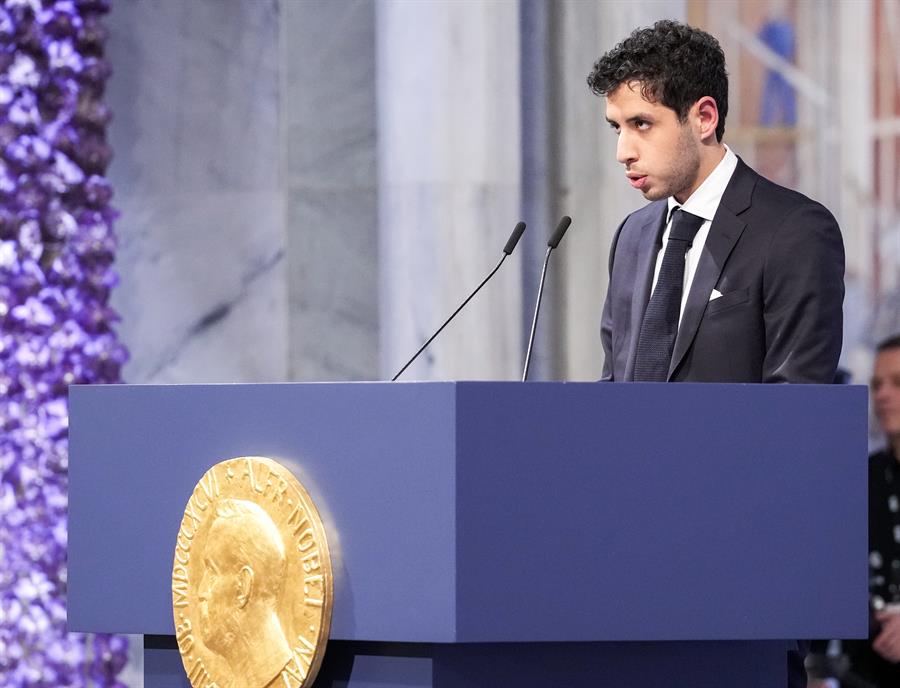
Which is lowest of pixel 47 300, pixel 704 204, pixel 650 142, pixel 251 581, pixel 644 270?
pixel 251 581

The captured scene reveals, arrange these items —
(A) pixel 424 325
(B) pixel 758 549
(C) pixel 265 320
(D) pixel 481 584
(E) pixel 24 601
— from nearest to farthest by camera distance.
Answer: (D) pixel 481 584, (B) pixel 758 549, (E) pixel 24 601, (A) pixel 424 325, (C) pixel 265 320

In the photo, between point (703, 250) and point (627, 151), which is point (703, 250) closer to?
point (703, 250)

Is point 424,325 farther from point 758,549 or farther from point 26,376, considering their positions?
point 758,549

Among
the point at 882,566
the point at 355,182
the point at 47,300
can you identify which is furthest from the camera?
the point at 355,182

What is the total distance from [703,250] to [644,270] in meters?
0.14

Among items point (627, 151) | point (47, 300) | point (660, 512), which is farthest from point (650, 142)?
point (47, 300)

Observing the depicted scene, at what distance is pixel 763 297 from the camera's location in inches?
102

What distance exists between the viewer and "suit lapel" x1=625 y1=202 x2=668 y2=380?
2.72m

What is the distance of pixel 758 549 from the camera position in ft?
6.84

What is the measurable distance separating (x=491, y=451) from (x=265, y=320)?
3691mm

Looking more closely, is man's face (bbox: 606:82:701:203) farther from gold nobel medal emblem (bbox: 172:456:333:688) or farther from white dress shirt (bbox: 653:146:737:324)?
gold nobel medal emblem (bbox: 172:456:333:688)

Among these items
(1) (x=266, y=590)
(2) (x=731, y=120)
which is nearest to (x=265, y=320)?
(2) (x=731, y=120)

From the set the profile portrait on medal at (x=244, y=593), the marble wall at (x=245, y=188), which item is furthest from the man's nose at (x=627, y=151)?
the marble wall at (x=245, y=188)

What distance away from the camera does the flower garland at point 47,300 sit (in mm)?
4828
